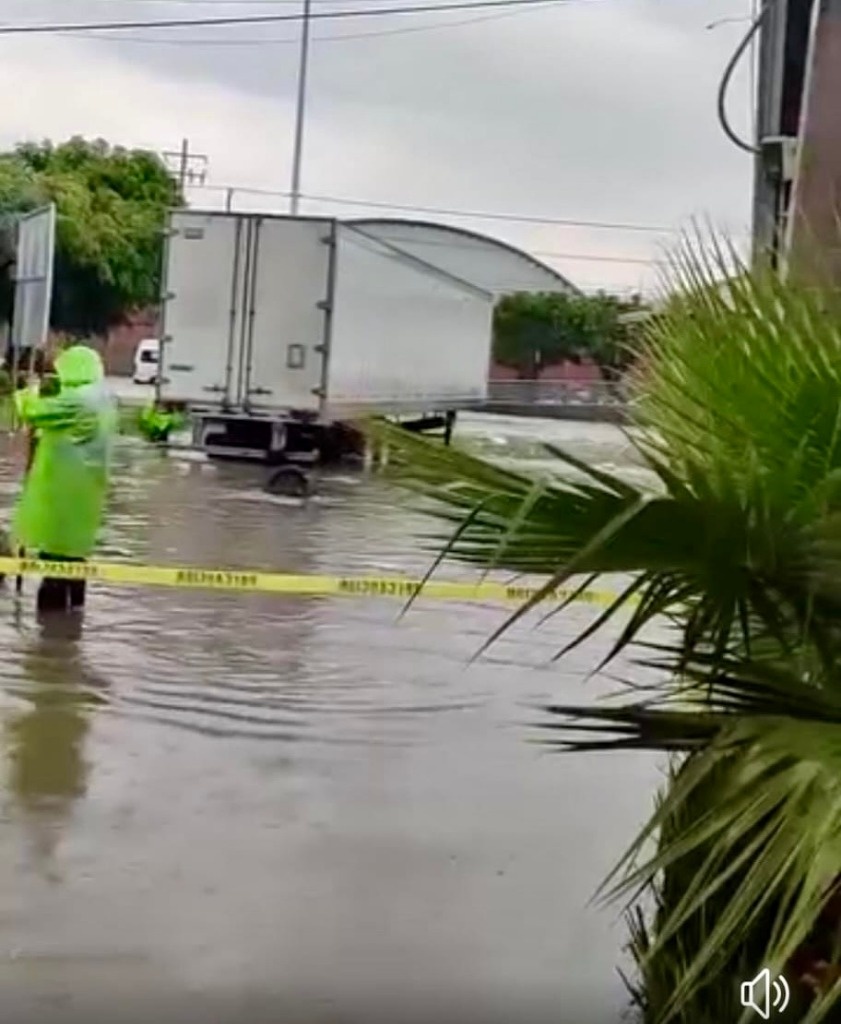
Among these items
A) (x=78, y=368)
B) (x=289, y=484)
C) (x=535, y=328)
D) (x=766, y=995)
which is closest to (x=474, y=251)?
(x=535, y=328)

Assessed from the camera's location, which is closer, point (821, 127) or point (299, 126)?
point (821, 127)

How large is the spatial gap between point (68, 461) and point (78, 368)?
520 millimetres

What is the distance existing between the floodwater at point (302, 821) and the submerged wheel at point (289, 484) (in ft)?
34.6

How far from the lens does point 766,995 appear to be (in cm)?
333

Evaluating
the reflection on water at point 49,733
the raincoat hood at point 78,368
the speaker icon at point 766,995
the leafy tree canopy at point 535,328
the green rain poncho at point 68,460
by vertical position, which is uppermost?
the leafy tree canopy at point 535,328

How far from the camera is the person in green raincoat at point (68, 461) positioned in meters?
10.6

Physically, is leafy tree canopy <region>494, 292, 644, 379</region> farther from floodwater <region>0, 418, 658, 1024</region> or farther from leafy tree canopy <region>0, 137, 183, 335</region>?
leafy tree canopy <region>0, 137, 183, 335</region>

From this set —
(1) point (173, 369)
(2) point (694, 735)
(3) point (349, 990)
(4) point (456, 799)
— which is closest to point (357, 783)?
(4) point (456, 799)

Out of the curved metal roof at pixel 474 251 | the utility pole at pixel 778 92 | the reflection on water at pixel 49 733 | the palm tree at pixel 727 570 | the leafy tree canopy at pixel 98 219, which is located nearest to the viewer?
the palm tree at pixel 727 570

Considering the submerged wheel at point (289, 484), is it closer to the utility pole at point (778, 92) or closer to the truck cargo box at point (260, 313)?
the truck cargo box at point (260, 313)

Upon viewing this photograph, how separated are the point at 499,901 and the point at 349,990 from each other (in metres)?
0.98

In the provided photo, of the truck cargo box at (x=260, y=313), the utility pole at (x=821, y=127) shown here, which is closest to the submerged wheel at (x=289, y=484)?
the truck cargo box at (x=260, y=313)

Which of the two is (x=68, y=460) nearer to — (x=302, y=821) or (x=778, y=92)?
(x=302, y=821)

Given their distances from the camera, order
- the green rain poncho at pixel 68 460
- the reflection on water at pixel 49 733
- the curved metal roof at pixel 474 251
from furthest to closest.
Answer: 1. the curved metal roof at pixel 474 251
2. the green rain poncho at pixel 68 460
3. the reflection on water at pixel 49 733
